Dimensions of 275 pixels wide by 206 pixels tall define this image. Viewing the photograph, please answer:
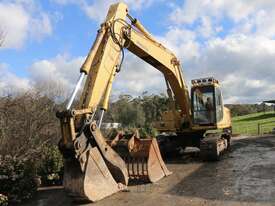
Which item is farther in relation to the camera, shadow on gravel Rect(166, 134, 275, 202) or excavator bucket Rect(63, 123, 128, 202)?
shadow on gravel Rect(166, 134, 275, 202)

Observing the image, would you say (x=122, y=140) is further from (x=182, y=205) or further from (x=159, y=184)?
(x=182, y=205)

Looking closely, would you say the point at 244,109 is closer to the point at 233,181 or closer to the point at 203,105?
the point at 203,105

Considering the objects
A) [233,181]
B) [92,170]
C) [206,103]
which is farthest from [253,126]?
[92,170]

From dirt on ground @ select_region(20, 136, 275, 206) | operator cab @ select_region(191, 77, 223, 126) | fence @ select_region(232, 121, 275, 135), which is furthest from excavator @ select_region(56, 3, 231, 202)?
fence @ select_region(232, 121, 275, 135)

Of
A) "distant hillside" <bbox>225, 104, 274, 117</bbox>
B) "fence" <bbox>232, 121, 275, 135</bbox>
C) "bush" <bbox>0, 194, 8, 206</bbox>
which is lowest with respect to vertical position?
"bush" <bbox>0, 194, 8, 206</bbox>

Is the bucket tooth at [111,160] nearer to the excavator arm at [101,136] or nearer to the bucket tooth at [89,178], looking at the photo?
the excavator arm at [101,136]

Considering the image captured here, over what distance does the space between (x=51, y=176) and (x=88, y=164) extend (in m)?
3.68

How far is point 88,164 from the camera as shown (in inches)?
356

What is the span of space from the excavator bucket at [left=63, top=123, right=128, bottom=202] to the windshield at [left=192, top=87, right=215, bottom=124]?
6460 mm

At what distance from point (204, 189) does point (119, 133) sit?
9.23 ft

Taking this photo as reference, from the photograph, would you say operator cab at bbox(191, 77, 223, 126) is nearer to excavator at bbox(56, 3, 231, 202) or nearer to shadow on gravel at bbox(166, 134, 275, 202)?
excavator at bbox(56, 3, 231, 202)

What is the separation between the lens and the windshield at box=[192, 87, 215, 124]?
15703mm

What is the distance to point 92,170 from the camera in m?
9.10

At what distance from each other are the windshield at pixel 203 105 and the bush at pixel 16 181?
6.83 m
